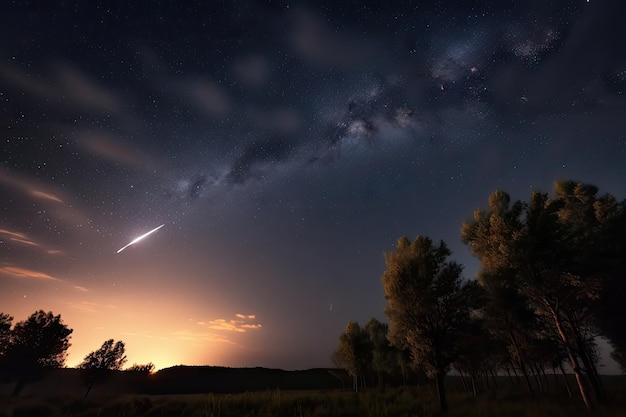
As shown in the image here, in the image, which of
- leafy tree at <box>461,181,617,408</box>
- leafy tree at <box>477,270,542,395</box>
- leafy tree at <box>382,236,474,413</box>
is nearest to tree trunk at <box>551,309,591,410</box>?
leafy tree at <box>461,181,617,408</box>

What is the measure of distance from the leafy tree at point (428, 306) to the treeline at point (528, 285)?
7cm

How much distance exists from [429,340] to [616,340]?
593 inches

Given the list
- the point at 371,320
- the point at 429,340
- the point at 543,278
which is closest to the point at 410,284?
the point at 429,340

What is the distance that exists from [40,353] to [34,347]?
4.23 ft

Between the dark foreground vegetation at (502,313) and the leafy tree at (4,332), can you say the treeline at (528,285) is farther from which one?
the leafy tree at (4,332)

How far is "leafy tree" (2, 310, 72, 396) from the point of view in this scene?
39.9 meters

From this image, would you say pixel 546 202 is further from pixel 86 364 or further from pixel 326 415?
pixel 86 364

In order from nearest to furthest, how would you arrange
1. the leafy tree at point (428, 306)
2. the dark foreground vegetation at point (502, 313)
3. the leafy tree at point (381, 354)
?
the dark foreground vegetation at point (502, 313), the leafy tree at point (428, 306), the leafy tree at point (381, 354)

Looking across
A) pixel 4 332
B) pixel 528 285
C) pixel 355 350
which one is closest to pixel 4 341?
pixel 4 332

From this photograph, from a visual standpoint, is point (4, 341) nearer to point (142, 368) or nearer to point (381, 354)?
point (142, 368)

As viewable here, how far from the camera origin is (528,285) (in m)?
19.1

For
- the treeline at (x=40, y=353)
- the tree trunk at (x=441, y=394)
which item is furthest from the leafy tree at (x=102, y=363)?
the tree trunk at (x=441, y=394)

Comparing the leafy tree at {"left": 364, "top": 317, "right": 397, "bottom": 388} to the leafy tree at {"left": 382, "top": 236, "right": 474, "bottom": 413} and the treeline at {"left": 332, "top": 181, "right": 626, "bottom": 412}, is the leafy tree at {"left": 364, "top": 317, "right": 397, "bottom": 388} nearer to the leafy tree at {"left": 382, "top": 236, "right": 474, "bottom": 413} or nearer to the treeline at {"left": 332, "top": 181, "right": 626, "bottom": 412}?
the treeline at {"left": 332, "top": 181, "right": 626, "bottom": 412}

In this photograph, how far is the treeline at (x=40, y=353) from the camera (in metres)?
40.0
